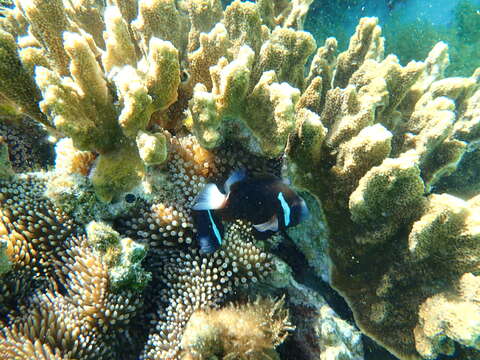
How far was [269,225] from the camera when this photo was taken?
2326mm

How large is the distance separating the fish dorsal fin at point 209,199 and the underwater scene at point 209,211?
1 centimetres

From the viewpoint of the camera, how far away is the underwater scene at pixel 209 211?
2123 millimetres

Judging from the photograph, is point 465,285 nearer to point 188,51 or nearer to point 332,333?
point 332,333

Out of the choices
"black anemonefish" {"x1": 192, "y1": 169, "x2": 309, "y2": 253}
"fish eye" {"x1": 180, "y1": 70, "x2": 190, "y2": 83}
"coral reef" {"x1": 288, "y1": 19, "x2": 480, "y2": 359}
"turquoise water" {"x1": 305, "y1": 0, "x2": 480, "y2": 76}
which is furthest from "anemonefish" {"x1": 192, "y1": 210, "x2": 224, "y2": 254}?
"turquoise water" {"x1": 305, "y1": 0, "x2": 480, "y2": 76}

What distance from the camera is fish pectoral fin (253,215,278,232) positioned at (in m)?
2.30

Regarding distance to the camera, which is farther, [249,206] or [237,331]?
[249,206]

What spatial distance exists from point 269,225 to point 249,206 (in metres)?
0.22

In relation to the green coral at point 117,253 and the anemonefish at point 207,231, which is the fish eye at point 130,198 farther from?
the anemonefish at point 207,231

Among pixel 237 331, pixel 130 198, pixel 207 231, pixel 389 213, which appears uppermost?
pixel 130 198

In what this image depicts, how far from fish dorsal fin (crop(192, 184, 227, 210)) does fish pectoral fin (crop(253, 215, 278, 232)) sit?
1.30 ft

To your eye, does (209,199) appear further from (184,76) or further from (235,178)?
(184,76)

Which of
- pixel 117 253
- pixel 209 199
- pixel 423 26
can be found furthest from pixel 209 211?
pixel 423 26

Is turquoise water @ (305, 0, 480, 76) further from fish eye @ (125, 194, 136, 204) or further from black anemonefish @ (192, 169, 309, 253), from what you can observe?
fish eye @ (125, 194, 136, 204)

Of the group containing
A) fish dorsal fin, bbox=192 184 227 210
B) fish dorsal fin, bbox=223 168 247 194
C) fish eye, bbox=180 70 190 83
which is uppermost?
fish eye, bbox=180 70 190 83
